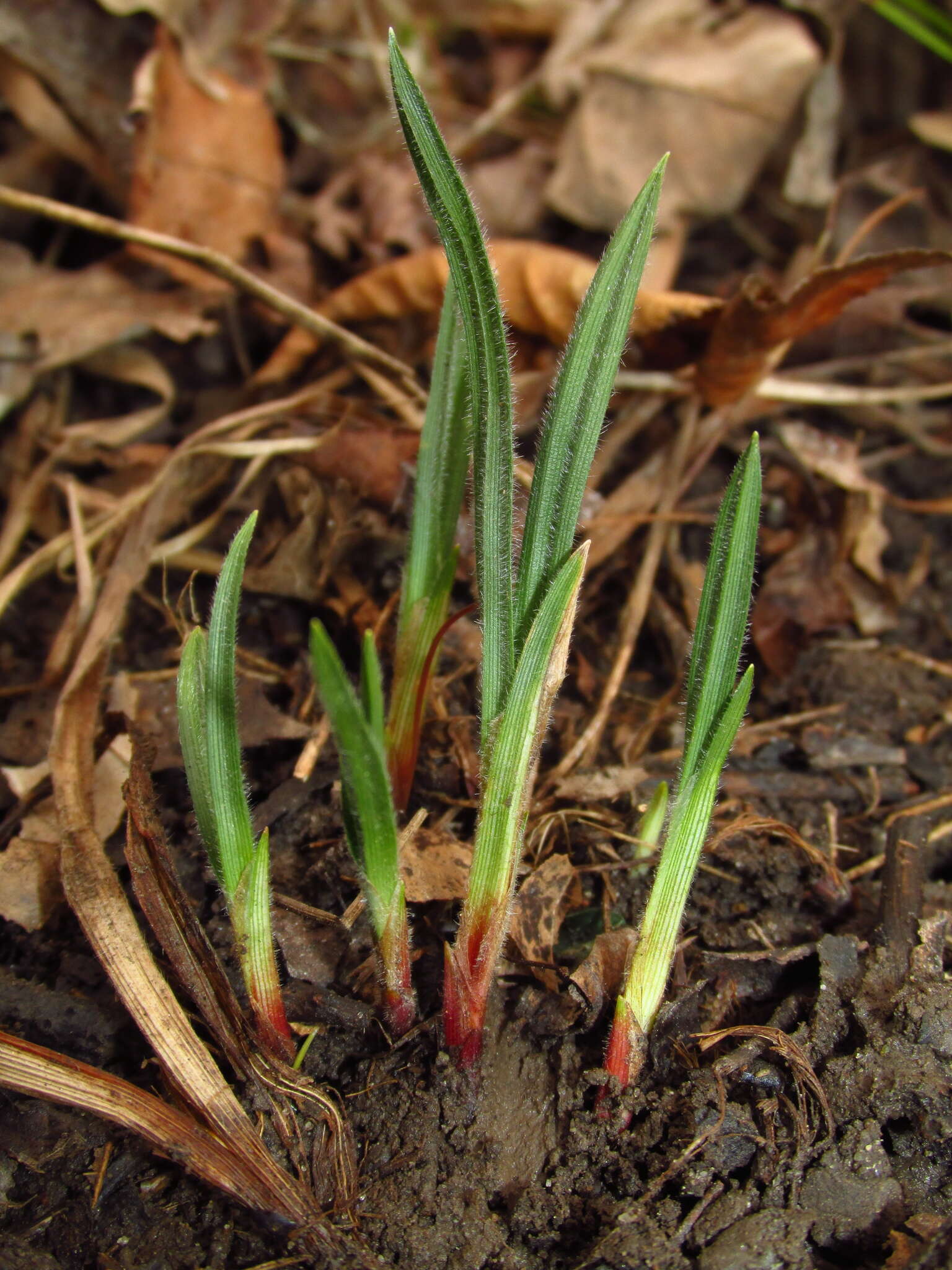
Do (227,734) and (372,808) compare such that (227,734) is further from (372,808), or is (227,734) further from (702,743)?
(702,743)

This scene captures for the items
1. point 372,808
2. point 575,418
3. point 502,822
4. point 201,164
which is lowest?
point 502,822

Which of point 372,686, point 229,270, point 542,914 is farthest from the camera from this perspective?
point 229,270

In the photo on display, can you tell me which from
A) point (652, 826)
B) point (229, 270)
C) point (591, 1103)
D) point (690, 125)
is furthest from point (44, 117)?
point (591, 1103)

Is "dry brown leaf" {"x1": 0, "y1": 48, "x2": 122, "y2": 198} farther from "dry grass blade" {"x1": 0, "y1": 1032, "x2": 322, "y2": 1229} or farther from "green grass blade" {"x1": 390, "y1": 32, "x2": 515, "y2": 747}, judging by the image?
"dry grass blade" {"x1": 0, "y1": 1032, "x2": 322, "y2": 1229}

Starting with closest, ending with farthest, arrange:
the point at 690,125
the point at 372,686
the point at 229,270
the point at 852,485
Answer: the point at 372,686, the point at 229,270, the point at 852,485, the point at 690,125

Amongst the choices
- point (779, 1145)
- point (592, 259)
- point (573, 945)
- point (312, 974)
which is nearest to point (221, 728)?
point (312, 974)

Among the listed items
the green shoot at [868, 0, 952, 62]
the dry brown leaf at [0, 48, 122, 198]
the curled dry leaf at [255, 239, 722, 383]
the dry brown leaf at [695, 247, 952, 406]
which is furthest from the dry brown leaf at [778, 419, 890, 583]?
the dry brown leaf at [0, 48, 122, 198]
